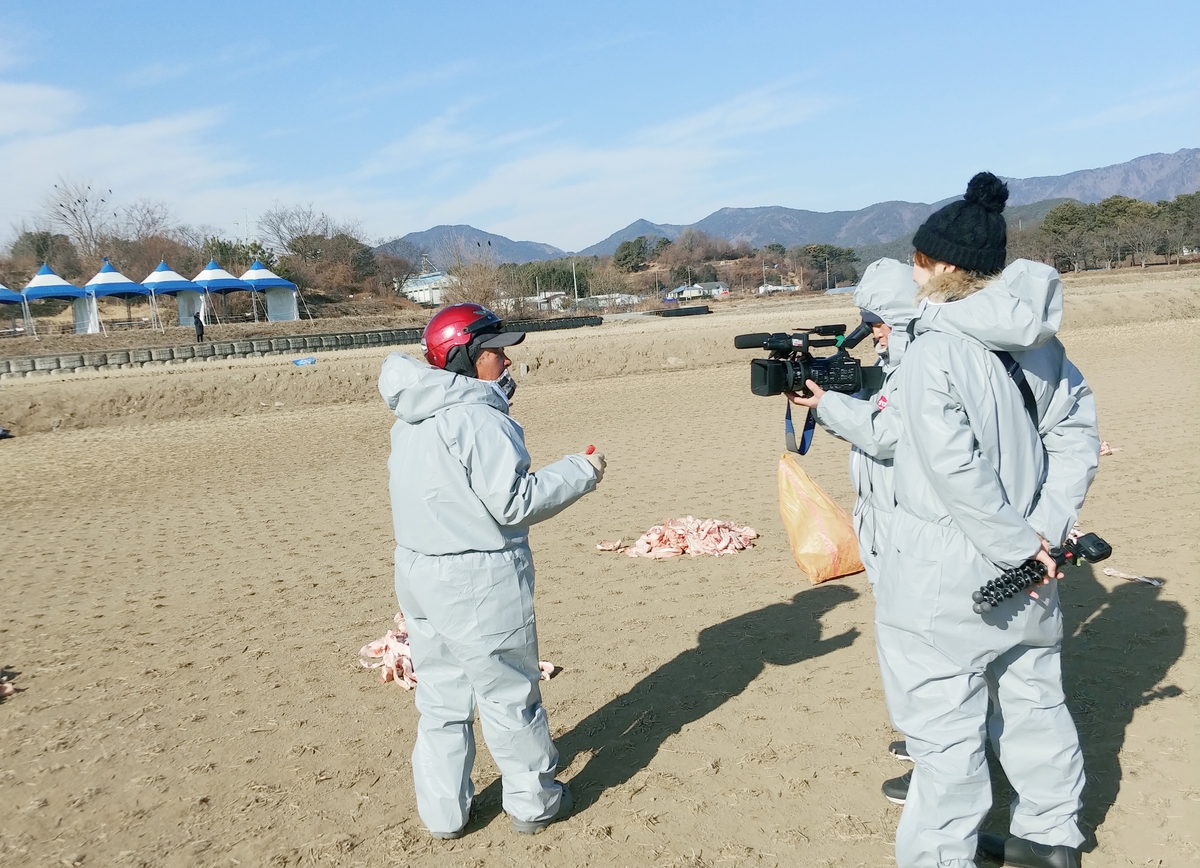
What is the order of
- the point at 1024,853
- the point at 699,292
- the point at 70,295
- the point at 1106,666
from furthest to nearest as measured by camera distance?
the point at 699,292 < the point at 70,295 < the point at 1106,666 < the point at 1024,853

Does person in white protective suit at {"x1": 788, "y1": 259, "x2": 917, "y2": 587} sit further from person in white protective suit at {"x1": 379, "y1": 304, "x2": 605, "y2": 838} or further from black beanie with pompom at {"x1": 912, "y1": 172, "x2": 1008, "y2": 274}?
person in white protective suit at {"x1": 379, "y1": 304, "x2": 605, "y2": 838}

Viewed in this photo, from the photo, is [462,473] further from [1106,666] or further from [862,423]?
[1106,666]

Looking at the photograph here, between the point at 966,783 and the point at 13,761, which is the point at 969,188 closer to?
the point at 966,783

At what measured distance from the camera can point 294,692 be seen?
5.05m

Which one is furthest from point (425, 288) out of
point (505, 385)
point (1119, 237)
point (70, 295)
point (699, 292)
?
point (505, 385)

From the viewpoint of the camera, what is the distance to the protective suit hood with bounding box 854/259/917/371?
3.37 metres

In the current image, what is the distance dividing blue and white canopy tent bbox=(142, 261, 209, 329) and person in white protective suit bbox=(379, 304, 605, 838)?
37.4 meters

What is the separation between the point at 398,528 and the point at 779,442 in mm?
9080

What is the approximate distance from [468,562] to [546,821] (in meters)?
1.07

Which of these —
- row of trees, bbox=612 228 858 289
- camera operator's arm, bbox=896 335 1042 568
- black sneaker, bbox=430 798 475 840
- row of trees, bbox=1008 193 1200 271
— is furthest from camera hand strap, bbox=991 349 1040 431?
row of trees, bbox=612 228 858 289

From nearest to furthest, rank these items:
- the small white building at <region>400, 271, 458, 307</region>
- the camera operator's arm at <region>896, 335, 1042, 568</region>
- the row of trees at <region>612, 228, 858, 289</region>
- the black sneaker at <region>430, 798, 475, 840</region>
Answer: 1. the camera operator's arm at <region>896, 335, 1042, 568</region>
2. the black sneaker at <region>430, 798, 475, 840</region>
3. the small white building at <region>400, 271, 458, 307</region>
4. the row of trees at <region>612, 228, 858, 289</region>

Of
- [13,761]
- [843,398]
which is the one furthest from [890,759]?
[13,761]

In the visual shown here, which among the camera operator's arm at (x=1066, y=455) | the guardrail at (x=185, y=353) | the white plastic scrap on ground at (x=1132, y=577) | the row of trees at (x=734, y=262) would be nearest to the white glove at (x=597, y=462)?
the camera operator's arm at (x=1066, y=455)

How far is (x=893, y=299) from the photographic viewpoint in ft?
11.1
